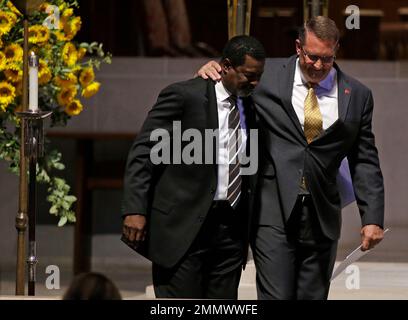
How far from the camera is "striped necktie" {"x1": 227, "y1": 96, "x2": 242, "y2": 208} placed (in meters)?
4.79

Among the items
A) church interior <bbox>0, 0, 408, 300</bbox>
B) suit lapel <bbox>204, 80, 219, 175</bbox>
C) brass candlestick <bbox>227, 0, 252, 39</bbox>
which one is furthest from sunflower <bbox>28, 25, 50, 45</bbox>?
church interior <bbox>0, 0, 408, 300</bbox>

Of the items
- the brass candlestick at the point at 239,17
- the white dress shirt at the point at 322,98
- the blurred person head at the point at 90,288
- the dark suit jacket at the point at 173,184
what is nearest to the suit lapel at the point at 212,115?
the dark suit jacket at the point at 173,184

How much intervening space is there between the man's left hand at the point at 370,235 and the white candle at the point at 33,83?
150 cm

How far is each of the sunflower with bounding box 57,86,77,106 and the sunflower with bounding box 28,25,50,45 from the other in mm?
302

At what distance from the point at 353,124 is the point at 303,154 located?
0.73ft

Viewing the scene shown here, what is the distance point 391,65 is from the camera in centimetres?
854

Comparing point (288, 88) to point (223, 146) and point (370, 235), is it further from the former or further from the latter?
point (370, 235)

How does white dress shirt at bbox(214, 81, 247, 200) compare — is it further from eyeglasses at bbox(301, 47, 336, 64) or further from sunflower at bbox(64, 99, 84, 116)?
sunflower at bbox(64, 99, 84, 116)

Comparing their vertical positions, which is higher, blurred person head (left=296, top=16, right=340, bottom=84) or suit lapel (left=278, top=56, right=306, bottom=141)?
blurred person head (left=296, top=16, right=340, bottom=84)

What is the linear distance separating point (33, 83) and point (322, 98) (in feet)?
4.08
